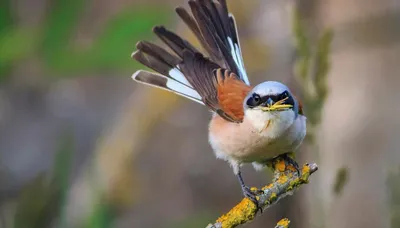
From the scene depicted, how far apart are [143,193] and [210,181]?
24cm

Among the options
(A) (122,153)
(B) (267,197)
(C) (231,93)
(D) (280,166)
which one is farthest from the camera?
(A) (122,153)

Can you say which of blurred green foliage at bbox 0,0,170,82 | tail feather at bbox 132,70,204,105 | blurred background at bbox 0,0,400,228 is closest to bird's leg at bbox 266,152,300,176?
blurred background at bbox 0,0,400,228

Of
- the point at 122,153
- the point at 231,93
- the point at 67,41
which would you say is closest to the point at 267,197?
the point at 231,93

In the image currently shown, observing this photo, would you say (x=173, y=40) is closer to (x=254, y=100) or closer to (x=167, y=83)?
(x=167, y=83)

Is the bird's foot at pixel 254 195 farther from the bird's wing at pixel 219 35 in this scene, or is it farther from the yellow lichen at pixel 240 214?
the bird's wing at pixel 219 35

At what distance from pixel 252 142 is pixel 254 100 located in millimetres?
64

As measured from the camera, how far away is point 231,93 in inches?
44.9

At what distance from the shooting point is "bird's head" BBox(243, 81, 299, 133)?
35.4 inches

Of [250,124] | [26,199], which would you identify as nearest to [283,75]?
[250,124]

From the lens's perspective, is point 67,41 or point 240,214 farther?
point 67,41

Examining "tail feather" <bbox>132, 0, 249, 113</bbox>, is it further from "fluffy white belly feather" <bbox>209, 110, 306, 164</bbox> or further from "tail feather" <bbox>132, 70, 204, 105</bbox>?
"fluffy white belly feather" <bbox>209, 110, 306, 164</bbox>

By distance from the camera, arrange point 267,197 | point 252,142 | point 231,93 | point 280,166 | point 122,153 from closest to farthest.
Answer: point 267,197 → point 280,166 → point 252,142 → point 231,93 → point 122,153

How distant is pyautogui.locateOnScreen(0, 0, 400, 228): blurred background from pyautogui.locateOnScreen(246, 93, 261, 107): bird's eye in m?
0.14

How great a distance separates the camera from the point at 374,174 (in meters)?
2.07
